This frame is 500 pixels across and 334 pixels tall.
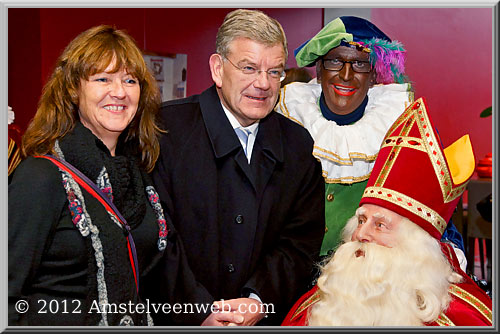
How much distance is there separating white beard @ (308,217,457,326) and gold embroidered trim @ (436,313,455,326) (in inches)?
0.9

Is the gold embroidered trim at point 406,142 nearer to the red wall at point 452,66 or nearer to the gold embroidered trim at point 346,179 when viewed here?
the gold embroidered trim at point 346,179

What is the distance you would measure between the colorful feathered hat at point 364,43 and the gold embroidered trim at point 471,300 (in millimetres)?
1039

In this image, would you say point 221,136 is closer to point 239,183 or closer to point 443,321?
point 239,183

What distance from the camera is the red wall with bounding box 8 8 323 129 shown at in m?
3.01

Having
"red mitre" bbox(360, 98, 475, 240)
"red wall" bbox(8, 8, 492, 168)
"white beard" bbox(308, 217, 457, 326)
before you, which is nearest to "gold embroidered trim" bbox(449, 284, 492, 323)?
"white beard" bbox(308, 217, 457, 326)

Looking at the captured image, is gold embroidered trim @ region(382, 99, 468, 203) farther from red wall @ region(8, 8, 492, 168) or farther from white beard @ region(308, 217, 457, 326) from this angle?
red wall @ region(8, 8, 492, 168)

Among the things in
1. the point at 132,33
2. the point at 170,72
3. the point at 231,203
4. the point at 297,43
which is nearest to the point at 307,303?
the point at 231,203

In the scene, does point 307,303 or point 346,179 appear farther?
point 346,179

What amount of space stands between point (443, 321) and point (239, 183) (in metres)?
0.88

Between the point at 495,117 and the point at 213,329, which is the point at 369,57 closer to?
the point at 495,117

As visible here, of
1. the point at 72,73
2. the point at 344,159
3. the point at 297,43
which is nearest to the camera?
the point at 72,73

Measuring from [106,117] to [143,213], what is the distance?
14.0 inches

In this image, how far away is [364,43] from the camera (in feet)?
7.86

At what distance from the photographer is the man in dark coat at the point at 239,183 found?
6.54 ft
